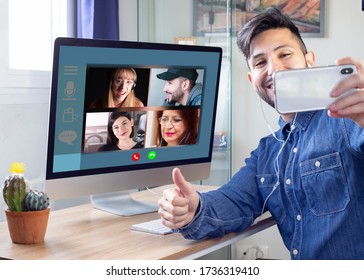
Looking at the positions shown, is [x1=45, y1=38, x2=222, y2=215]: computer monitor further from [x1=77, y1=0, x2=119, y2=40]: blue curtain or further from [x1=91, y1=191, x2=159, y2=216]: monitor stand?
[x1=77, y1=0, x2=119, y2=40]: blue curtain

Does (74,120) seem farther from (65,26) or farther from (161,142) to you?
(65,26)

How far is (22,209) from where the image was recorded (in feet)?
5.19

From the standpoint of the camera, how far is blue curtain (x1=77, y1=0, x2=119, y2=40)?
2791 mm

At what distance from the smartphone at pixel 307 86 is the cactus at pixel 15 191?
2.02ft

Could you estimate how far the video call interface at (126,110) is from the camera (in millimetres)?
1767

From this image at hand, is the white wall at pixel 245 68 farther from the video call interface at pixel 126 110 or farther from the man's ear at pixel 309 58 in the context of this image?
the man's ear at pixel 309 58

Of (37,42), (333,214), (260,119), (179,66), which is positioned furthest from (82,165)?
(260,119)

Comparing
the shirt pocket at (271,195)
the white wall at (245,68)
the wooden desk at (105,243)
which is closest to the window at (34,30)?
the white wall at (245,68)

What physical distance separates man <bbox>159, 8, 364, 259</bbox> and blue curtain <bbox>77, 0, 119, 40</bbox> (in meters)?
1.11

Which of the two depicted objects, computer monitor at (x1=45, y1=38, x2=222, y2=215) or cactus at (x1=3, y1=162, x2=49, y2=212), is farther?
computer monitor at (x1=45, y1=38, x2=222, y2=215)

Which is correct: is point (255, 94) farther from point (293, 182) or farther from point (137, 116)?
point (293, 182)

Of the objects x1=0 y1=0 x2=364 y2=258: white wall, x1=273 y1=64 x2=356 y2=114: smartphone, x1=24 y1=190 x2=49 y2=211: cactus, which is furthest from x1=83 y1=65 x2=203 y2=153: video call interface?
x1=0 y1=0 x2=364 y2=258: white wall

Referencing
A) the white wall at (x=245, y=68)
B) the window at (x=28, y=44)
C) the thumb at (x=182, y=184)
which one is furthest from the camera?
the white wall at (x=245, y=68)

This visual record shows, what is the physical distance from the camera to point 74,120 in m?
1.78
